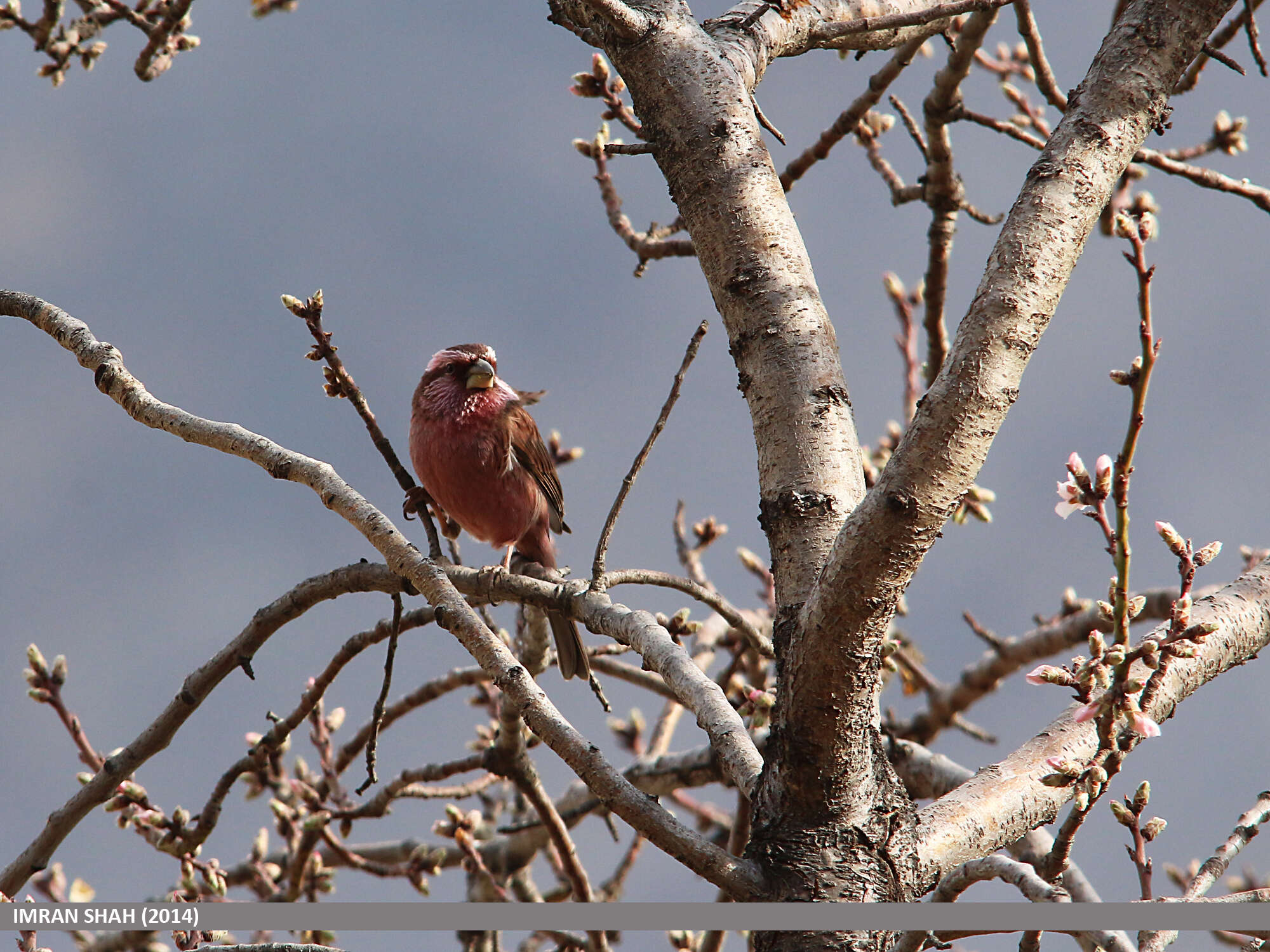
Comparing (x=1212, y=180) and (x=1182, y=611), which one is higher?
(x=1212, y=180)

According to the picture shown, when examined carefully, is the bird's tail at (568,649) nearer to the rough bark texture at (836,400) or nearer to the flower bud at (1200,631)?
the rough bark texture at (836,400)

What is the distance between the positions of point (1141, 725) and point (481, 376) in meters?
4.07

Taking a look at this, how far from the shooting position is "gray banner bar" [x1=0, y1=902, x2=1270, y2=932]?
188 centimetres

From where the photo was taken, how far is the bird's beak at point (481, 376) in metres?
5.34

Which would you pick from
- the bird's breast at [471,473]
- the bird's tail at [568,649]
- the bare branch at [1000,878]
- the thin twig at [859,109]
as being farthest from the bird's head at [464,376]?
the bare branch at [1000,878]

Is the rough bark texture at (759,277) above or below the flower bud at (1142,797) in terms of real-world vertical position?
above

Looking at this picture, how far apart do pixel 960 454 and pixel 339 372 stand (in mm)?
1850

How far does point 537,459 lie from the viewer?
558 centimetres

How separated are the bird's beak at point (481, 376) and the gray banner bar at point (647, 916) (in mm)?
3015

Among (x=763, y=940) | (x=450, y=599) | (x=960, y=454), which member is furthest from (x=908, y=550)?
(x=450, y=599)

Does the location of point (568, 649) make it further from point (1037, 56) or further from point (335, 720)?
point (1037, 56)

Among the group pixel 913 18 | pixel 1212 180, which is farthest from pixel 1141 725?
pixel 1212 180

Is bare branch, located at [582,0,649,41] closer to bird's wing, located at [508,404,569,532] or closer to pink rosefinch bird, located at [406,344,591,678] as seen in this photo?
pink rosefinch bird, located at [406,344,591,678]

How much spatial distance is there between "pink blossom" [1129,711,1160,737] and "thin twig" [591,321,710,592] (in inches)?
53.2
